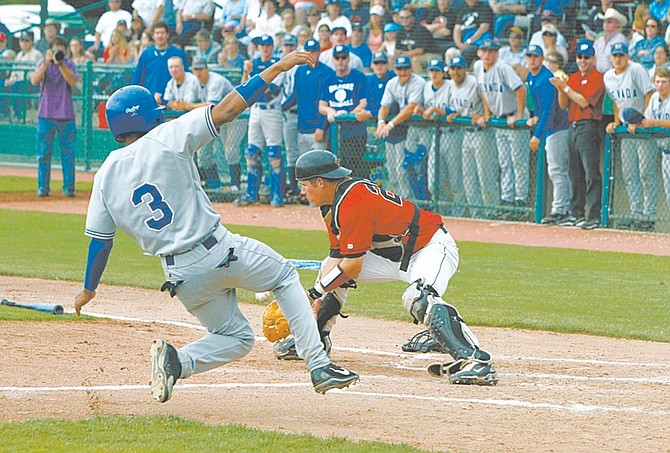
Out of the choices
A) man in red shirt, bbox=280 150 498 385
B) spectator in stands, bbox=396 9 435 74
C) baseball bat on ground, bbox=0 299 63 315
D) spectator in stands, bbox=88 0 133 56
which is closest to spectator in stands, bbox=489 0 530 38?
spectator in stands, bbox=396 9 435 74

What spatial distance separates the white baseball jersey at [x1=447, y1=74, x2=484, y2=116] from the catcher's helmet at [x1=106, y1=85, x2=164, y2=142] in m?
10.6

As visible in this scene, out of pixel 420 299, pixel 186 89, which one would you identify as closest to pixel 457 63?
pixel 186 89

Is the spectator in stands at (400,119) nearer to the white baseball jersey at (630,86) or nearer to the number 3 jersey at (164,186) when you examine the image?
the white baseball jersey at (630,86)

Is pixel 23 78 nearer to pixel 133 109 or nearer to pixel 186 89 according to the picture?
pixel 186 89

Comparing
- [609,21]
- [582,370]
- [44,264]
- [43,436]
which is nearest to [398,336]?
[582,370]

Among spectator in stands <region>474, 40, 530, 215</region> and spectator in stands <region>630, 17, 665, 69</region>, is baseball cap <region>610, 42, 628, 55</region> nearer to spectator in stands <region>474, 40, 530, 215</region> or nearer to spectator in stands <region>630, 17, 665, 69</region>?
spectator in stands <region>474, 40, 530, 215</region>

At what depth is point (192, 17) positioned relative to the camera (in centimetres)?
2253

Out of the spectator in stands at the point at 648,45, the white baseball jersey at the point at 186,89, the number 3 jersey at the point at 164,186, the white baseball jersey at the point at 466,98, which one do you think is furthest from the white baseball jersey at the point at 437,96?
the number 3 jersey at the point at 164,186

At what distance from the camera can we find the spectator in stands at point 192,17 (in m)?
22.5

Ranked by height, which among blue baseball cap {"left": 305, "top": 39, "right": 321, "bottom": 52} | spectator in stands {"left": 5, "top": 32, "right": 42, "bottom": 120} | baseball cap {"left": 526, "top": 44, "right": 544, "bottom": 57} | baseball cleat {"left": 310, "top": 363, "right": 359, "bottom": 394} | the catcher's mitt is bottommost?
spectator in stands {"left": 5, "top": 32, "right": 42, "bottom": 120}

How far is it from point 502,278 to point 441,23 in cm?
867

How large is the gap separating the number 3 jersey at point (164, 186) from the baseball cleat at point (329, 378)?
0.86 m

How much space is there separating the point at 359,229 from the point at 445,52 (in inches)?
502

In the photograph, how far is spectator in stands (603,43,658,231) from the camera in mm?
14508
